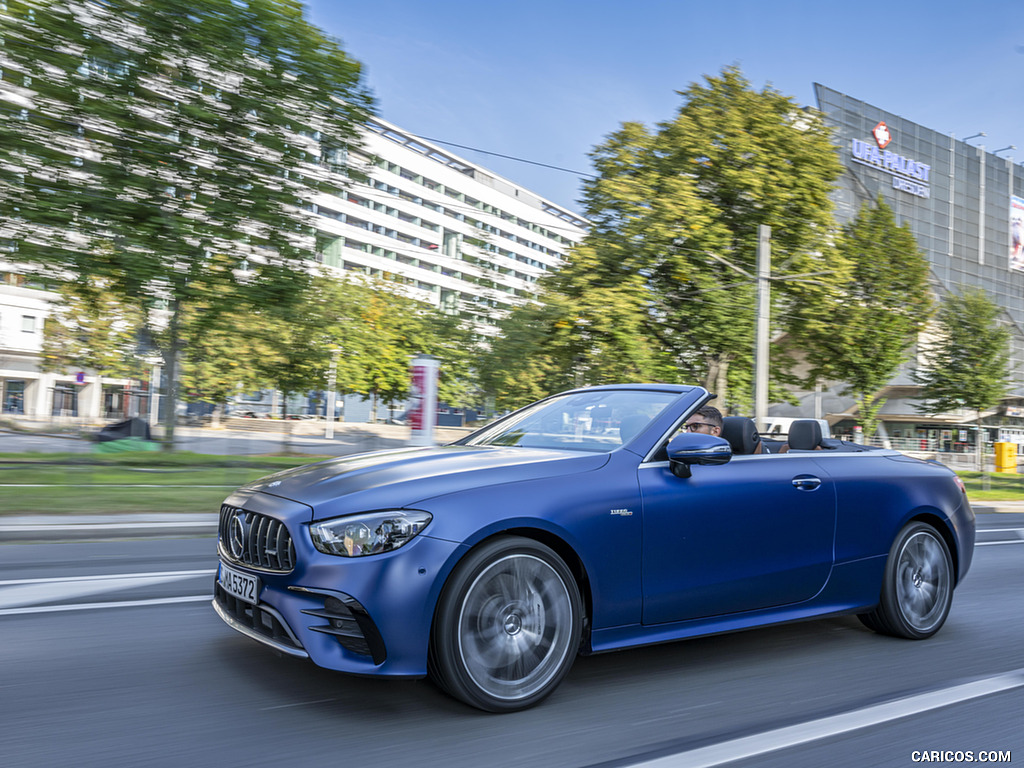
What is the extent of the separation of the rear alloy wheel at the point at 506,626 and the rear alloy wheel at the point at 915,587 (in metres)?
2.31

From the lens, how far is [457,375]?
19.3 meters

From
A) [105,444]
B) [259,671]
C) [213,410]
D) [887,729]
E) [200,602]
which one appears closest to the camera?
[887,729]

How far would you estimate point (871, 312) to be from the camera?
93.6ft

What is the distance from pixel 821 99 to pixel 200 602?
225 ft

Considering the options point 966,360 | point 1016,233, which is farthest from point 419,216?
point 966,360

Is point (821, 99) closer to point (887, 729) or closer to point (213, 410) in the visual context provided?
point (213, 410)

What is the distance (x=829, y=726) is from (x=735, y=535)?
0.99 metres

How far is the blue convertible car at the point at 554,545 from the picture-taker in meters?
3.37

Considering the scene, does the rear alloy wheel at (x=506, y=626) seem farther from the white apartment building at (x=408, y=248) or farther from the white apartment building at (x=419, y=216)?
the white apartment building at (x=419, y=216)

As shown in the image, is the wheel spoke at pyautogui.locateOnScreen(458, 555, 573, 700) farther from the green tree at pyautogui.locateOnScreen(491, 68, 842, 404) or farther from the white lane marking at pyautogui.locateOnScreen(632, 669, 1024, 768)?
the green tree at pyautogui.locateOnScreen(491, 68, 842, 404)

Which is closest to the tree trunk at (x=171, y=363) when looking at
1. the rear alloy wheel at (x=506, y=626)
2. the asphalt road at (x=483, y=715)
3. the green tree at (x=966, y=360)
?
the asphalt road at (x=483, y=715)

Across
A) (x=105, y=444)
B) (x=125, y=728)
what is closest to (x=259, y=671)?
(x=125, y=728)

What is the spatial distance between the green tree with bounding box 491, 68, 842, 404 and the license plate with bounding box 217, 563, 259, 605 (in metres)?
16.0

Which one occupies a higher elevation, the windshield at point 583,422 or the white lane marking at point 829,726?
the windshield at point 583,422
